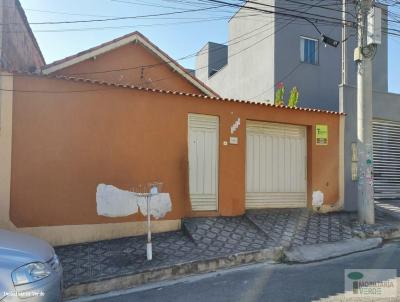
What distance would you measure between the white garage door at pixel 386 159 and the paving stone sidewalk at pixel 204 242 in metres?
2.48

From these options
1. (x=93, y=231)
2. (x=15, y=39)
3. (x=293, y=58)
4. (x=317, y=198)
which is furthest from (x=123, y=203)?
(x=293, y=58)

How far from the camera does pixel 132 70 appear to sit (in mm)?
11164

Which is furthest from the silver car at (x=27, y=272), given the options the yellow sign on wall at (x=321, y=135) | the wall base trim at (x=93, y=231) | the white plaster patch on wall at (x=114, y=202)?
the yellow sign on wall at (x=321, y=135)

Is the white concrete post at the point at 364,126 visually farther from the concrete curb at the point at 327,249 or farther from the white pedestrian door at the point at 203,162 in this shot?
the white pedestrian door at the point at 203,162

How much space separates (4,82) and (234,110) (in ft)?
15.3

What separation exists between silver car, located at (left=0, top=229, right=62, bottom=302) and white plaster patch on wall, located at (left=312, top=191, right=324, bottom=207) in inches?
270

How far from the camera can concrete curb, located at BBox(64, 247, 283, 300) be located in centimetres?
500

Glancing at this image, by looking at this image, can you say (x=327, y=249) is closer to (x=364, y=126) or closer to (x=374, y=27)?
(x=364, y=126)

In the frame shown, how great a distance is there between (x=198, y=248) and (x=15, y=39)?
6.39m

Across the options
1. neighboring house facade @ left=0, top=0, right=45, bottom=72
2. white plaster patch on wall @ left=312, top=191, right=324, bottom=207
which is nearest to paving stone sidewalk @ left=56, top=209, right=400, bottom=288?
white plaster patch on wall @ left=312, top=191, right=324, bottom=207

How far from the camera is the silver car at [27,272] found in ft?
10.8

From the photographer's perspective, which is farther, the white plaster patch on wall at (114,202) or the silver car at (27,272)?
the white plaster patch on wall at (114,202)

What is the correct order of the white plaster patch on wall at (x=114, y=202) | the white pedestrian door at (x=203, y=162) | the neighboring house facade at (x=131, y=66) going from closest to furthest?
the white plaster patch on wall at (x=114, y=202) < the white pedestrian door at (x=203, y=162) < the neighboring house facade at (x=131, y=66)

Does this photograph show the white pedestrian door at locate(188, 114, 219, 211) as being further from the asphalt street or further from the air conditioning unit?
the air conditioning unit
